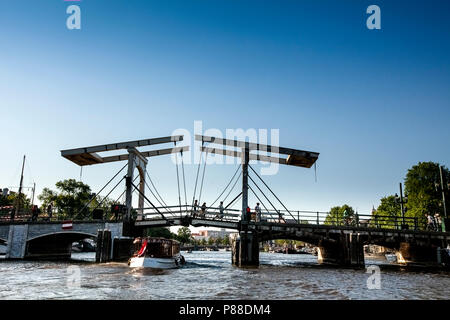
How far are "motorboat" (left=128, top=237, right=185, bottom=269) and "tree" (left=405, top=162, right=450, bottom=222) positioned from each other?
33027mm

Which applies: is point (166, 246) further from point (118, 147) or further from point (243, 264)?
point (118, 147)

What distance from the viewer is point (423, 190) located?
42.8 metres

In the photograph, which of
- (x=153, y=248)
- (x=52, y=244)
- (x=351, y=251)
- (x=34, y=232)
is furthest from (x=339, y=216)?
(x=34, y=232)

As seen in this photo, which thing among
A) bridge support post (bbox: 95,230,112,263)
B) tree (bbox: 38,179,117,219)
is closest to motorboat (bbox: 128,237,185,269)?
bridge support post (bbox: 95,230,112,263)

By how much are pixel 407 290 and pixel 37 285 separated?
13.6 metres

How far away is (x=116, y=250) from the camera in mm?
24141

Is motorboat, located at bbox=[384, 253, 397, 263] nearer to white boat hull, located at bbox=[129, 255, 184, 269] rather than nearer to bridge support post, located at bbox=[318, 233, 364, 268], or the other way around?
bridge support post, located at bbox=[318, 233, 364, 268]

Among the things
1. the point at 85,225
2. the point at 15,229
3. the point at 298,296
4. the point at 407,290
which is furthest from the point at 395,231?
the point at 15,229

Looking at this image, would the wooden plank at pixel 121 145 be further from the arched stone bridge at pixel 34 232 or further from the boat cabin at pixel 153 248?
the boat cabin at pixel 153 248

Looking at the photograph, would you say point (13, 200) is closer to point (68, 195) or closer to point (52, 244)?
point (68, 195)

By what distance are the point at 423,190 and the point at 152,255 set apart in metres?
37.2

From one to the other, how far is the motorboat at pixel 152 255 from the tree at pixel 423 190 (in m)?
33.0

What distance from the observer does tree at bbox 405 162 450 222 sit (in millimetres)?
41375

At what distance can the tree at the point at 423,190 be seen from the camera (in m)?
41.4
